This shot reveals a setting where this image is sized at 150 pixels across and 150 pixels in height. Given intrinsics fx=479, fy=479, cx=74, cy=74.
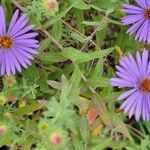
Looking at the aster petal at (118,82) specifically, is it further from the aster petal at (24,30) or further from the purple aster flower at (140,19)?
the aster petal at (24,30)

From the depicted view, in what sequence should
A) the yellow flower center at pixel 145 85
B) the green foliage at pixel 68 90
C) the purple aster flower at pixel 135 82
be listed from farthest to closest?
the yellow flower center at pixel 145 85 < the purple aster flower at pixel 135 82 < the green foliage at pixel 68 90

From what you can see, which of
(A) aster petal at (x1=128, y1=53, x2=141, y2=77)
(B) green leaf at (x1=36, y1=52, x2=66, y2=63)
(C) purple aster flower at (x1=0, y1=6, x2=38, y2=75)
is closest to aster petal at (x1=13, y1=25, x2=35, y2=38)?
(C) purple aster flower at (x1=0, y1=6, x2=38, y2=75)

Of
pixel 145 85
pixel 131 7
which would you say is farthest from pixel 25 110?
pixel 131 7

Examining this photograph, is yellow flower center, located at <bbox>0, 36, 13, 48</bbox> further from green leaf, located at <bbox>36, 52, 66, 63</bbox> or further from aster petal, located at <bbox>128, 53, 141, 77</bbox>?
aster petal, located at <bbox>128, 53, 141, 77</bbox>

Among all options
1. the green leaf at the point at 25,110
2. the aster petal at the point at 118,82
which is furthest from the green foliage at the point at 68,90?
the aster petal at the point at 118,82

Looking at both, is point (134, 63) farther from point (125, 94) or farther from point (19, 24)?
point (19, 24)

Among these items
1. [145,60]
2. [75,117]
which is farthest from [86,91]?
[145,60]
